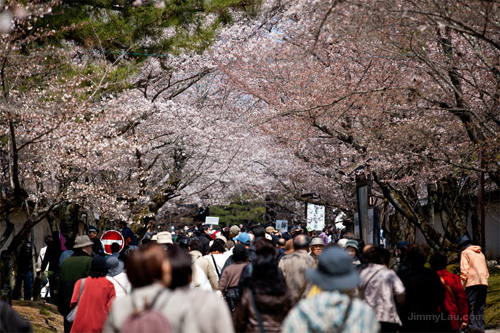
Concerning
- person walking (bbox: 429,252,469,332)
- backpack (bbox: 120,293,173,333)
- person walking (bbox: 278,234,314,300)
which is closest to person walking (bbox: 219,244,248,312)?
person walking (bbox: 278,234,314,300)

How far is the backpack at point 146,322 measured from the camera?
3086 millimetres

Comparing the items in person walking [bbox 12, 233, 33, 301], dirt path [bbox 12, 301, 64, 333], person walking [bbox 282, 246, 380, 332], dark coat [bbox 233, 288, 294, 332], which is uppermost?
person walking [bbox 282, 246, 380, 332]

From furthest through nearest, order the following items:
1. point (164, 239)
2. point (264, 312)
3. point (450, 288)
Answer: point (164, 239) → point (450, 288) → point (264, 312)

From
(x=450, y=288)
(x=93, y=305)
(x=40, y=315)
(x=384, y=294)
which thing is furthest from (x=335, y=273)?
(x=40, y=315)

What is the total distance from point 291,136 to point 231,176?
11329mm

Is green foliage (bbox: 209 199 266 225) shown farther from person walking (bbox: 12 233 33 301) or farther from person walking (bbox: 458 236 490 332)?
person walking (bbox: 458 236 490 332)

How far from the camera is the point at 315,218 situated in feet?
74.6

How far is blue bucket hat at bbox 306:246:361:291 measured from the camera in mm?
3580

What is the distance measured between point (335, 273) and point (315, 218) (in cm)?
1927

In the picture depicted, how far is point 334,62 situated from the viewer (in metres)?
14.9

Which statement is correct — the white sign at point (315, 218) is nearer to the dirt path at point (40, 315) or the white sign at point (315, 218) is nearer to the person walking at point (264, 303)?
the dirt path at point (40, 315)

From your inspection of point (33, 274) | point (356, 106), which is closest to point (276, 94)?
point (356, 106)

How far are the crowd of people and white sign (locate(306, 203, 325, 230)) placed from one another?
454 inches

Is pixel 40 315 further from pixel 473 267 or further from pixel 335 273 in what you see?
pixel 335 273
